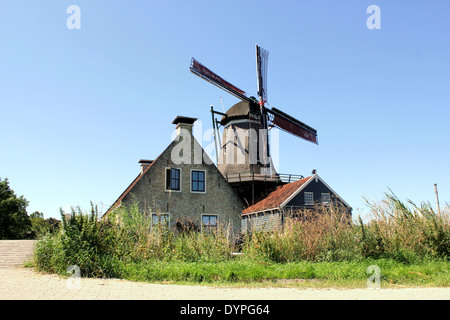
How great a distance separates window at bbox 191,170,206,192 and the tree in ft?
85.6

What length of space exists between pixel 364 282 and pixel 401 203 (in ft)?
19.8

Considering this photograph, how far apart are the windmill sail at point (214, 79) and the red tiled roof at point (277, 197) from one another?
340 inches

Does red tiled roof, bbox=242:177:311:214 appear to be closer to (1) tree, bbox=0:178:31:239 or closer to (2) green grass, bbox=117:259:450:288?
(2) green grass, bbox=117:259:450:288

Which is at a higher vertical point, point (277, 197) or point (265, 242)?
point (277, 197)

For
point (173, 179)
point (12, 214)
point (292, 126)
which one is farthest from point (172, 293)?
point (12, 214)

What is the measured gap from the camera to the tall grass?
10.8 m

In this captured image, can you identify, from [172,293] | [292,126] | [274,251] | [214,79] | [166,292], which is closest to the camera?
[172,293]

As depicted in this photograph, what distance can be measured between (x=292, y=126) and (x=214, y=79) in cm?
888

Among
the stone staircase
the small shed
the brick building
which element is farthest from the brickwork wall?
the stone staircase

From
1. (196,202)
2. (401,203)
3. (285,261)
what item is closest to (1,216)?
(196,202)

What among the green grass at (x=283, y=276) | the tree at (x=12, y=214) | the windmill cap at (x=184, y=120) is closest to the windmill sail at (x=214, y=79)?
the windmill cap at (x=184, y=120)

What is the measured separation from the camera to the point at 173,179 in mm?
22453

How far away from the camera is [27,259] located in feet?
45.0

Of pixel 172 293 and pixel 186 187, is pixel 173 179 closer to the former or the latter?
pixel 186 187
